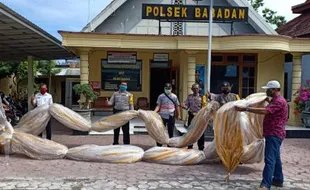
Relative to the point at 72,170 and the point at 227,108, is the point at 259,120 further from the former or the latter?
the point at 72,170

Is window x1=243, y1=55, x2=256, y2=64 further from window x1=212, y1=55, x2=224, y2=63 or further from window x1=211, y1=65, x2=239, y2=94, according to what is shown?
window x1=212, y1=55, x2=224, y2=63

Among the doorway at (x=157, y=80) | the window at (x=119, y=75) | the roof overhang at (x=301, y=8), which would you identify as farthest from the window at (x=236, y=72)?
the roof overhang at (x=301, y=8)

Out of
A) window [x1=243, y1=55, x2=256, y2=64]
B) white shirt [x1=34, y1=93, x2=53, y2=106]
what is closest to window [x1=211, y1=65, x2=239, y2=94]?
window [x1=243, y1=55, x2=256, y2=64]

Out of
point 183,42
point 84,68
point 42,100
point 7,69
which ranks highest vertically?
point 183,42

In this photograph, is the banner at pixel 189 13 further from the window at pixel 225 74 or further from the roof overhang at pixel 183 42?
the window at pixel 225 74

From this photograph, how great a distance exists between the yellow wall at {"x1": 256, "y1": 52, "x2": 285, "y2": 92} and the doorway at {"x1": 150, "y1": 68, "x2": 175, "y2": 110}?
12.5 ft

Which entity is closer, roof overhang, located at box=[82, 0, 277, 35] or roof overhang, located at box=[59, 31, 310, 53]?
roof overhang, located at box=[59, 31, 310, 53]

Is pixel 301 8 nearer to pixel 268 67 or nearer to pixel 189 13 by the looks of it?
pixel 268 67

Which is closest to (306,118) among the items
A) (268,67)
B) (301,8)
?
(268,67)

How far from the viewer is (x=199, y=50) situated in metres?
13.0

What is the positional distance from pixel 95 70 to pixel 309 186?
11.0 m

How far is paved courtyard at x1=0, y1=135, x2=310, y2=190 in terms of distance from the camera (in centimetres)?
606

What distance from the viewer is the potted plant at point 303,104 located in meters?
12.5

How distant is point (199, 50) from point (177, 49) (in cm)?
75
